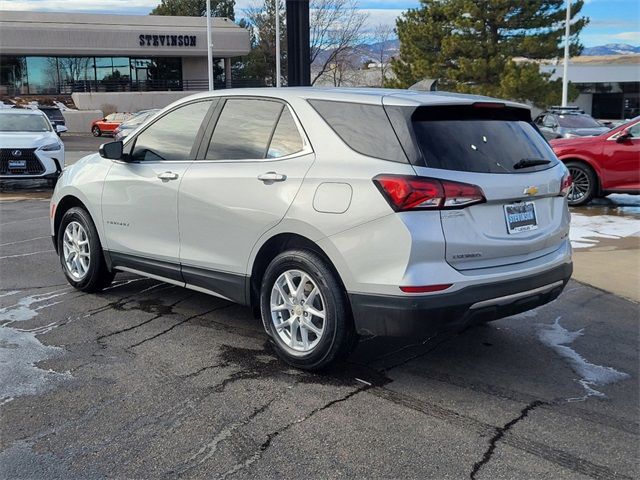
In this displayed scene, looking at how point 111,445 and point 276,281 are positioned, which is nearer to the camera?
point 111,445

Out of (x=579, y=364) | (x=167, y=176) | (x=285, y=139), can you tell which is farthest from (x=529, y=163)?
(x=167, y=176)

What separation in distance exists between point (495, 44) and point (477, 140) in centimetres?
3144

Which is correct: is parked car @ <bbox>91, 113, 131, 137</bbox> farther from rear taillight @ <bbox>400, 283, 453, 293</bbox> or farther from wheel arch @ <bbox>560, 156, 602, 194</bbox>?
rear taillight @ <bbox>400, 283, 453, 293</bbox>

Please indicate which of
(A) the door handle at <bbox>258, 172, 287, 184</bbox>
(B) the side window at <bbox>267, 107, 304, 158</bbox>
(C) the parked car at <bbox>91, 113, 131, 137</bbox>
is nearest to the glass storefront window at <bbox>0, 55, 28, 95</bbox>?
(C) the parked car at <bbox>91, 113, 131, 137</bbox>

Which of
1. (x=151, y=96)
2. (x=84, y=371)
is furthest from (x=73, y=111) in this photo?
(x=84, y=371)

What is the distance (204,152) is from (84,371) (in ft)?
5.82

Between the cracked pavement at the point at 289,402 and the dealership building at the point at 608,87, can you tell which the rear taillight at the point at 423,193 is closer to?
the cracked pavement at the point at 289,402

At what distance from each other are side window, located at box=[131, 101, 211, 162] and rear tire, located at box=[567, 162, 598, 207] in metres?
8.27

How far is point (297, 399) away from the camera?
12.8 ft

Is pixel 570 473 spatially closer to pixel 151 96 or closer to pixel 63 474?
pixel 63 474

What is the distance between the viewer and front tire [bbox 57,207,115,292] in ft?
19.5

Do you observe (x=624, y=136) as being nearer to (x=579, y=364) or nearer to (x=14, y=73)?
(x=579, y=364)

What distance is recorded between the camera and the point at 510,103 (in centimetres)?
450

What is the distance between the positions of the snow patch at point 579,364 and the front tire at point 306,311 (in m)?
1.45
